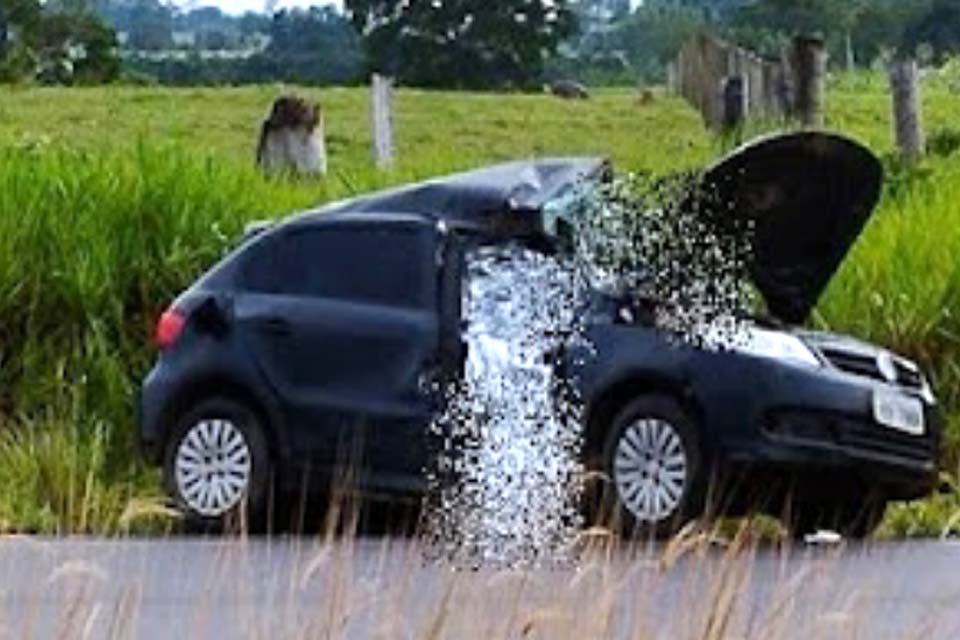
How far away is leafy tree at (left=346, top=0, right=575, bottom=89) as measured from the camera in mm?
33500

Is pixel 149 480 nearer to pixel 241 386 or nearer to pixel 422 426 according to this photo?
pixel 241 386

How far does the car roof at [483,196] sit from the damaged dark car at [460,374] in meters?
0.01

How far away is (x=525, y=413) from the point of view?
10297 millimetres

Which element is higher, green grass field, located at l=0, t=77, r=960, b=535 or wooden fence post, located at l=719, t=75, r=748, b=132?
wooden fence post, located at l=719, t=75, r=748, b=132

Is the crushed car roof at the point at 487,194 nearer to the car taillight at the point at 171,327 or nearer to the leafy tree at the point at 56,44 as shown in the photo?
the car taillight at the point at 171,327

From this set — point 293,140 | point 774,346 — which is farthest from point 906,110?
point 774,346

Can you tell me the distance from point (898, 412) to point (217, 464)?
8.67ft

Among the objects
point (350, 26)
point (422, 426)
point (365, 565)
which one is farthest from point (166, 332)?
point (350, 26)

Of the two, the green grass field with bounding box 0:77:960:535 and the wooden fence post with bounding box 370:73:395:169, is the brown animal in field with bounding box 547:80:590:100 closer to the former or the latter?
the wooden fence post with bounding box 370:73:395:169

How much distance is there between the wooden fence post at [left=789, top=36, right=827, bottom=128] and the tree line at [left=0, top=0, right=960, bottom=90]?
37.0 feet

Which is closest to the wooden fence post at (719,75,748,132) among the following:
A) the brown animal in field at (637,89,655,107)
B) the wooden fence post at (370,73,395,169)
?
the wooden fence post at (370,73,395,169)

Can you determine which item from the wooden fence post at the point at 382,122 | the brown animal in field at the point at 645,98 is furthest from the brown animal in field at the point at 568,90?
the wooden fence post at the point at 382,122

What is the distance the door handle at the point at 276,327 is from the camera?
11.9 meters

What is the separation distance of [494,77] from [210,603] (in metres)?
33.3
